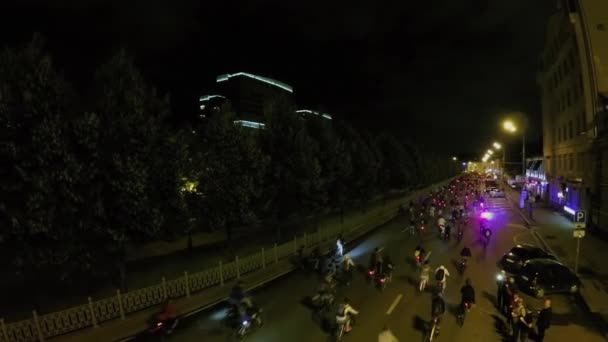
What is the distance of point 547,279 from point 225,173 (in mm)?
14500

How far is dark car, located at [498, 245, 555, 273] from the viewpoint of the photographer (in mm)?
15680

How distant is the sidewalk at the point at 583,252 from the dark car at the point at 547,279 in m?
0.56

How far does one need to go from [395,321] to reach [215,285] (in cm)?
808

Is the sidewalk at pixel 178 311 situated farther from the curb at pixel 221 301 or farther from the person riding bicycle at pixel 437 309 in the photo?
the person riding bicycle at pixel 437 309

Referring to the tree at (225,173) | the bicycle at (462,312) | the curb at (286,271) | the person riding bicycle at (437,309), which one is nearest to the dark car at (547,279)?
the bicycle at (462,312)

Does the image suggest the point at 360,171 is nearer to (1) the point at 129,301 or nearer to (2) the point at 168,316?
(1) the point at 129,301

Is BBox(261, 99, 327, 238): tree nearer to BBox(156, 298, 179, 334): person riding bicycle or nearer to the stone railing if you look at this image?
the stone railing

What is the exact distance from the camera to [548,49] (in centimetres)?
3772

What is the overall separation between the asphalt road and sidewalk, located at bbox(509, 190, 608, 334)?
75 centimetres

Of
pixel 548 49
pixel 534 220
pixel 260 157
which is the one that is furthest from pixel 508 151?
pixel 260 157

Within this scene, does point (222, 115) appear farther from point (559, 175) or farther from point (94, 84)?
point (559, 175)

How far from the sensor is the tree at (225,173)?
1631 cm

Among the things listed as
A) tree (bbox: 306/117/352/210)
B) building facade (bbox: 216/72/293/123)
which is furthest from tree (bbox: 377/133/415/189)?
building facade (bbox: 216/72/293/123)

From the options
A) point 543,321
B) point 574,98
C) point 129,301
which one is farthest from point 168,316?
point 574,98
